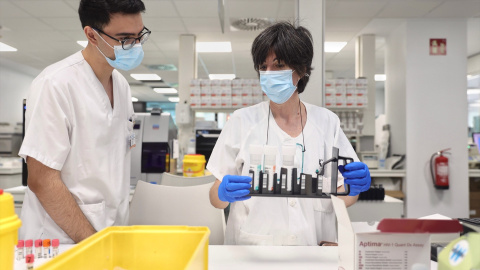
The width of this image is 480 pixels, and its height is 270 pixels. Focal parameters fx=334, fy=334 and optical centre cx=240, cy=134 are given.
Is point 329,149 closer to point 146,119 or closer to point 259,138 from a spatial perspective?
point 259,138

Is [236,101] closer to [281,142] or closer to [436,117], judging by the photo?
[436,117]

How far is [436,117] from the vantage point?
177 inches

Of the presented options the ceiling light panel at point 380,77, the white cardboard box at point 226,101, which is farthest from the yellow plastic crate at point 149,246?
the ceiling light panel at point 380,77

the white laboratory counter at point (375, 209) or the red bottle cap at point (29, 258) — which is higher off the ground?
the red bottle cap at point (29, 258)

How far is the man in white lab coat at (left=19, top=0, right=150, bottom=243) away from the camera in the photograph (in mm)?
1271

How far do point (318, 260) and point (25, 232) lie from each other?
119 centimetres

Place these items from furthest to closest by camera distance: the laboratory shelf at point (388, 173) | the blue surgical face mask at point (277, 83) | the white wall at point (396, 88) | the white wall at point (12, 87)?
1. the white wall at point (12, 87)
2. the white wall at point (396, 88)
3. the laboratory shelf at point (388, 173)
4. the blue surgical face mask at point (277, 83)

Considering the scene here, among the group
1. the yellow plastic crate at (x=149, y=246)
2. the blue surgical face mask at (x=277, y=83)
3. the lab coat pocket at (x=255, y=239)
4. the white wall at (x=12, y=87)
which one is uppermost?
the white wall at (x=12, y=87)

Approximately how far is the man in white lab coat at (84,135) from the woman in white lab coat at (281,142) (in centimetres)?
47

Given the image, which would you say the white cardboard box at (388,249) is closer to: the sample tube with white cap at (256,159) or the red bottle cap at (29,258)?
the sample tube with white cap at (256,159)

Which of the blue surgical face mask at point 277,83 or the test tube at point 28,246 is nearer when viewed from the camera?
the test tube at point 28,246

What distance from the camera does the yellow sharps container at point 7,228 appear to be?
550mm

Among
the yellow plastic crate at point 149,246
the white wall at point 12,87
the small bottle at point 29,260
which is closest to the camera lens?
the yellow plastic crate at point 149,246

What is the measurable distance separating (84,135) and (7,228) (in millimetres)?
887
